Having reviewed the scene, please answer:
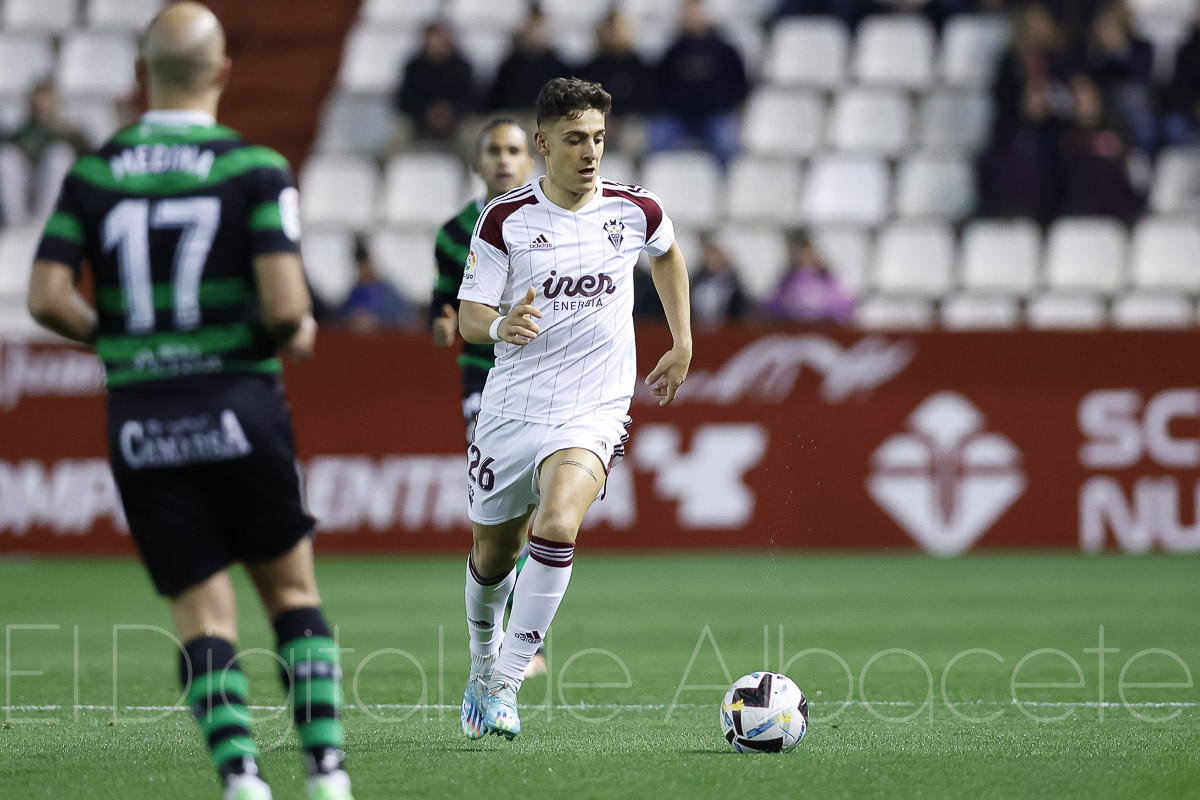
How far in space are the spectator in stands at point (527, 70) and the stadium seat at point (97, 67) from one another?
16.9 ft

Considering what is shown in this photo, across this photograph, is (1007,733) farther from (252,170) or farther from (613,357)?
(252,170)

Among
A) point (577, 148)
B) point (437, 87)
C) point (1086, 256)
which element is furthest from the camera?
point (437, 87)

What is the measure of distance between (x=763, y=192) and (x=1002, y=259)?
98.2 inches

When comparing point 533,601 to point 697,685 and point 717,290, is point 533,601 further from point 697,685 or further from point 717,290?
point 717,290

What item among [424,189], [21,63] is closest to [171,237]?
[424,189]

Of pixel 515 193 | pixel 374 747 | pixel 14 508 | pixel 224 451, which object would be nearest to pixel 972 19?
pixel 14 508

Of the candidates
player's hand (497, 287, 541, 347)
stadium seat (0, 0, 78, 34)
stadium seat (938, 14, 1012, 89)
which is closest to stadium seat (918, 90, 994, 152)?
stadium seat (938, 14, 1012, 89)

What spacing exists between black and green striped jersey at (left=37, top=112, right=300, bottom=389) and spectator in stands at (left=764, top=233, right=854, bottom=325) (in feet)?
32.7

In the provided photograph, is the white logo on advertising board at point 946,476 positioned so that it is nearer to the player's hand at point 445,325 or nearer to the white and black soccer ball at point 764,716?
the player's hand at point 445,325

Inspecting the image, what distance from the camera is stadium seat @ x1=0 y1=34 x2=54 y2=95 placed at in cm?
1903

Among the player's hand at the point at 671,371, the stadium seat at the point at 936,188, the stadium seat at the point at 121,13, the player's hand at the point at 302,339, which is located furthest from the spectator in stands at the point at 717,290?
the player's hand at the point at 302,339

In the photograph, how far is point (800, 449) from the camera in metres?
12.9

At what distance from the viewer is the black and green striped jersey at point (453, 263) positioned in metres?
7.53

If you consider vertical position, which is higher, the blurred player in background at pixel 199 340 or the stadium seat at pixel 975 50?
the stadium seat at pixel 975 50
